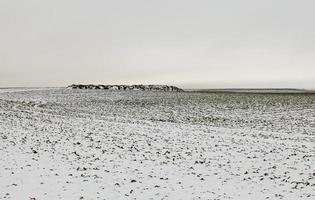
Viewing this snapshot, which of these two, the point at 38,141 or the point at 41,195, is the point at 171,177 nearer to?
the point at 41,195

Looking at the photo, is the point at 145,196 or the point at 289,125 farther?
the point at 289,125

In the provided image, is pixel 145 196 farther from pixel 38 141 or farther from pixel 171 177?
pixel 38 141

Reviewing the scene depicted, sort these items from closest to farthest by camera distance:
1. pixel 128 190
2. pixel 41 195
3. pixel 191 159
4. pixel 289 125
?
pixel 41 195 → pixel 128 190 → pixel 191 159 → pixel 289 125

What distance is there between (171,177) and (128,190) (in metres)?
2.06

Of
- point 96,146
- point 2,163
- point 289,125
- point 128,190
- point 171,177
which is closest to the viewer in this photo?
point 128,190

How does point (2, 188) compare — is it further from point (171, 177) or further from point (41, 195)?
point (171, 177)

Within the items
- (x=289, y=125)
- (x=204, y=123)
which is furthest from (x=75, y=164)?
(x=289, y=125)

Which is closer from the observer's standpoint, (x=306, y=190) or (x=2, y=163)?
(x=306, y=190)

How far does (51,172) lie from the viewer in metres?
13.8

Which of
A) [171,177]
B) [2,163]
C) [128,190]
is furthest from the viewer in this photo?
[2,163]

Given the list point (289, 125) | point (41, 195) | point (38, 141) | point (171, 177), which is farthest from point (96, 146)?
point (289, 125)

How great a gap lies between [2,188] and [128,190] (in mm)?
3780

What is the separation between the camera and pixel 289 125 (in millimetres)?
28156

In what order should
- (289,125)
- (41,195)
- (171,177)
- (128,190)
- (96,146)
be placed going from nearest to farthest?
(41,195) < (128,190) < (171,177) < (96,146) < (289,125)
